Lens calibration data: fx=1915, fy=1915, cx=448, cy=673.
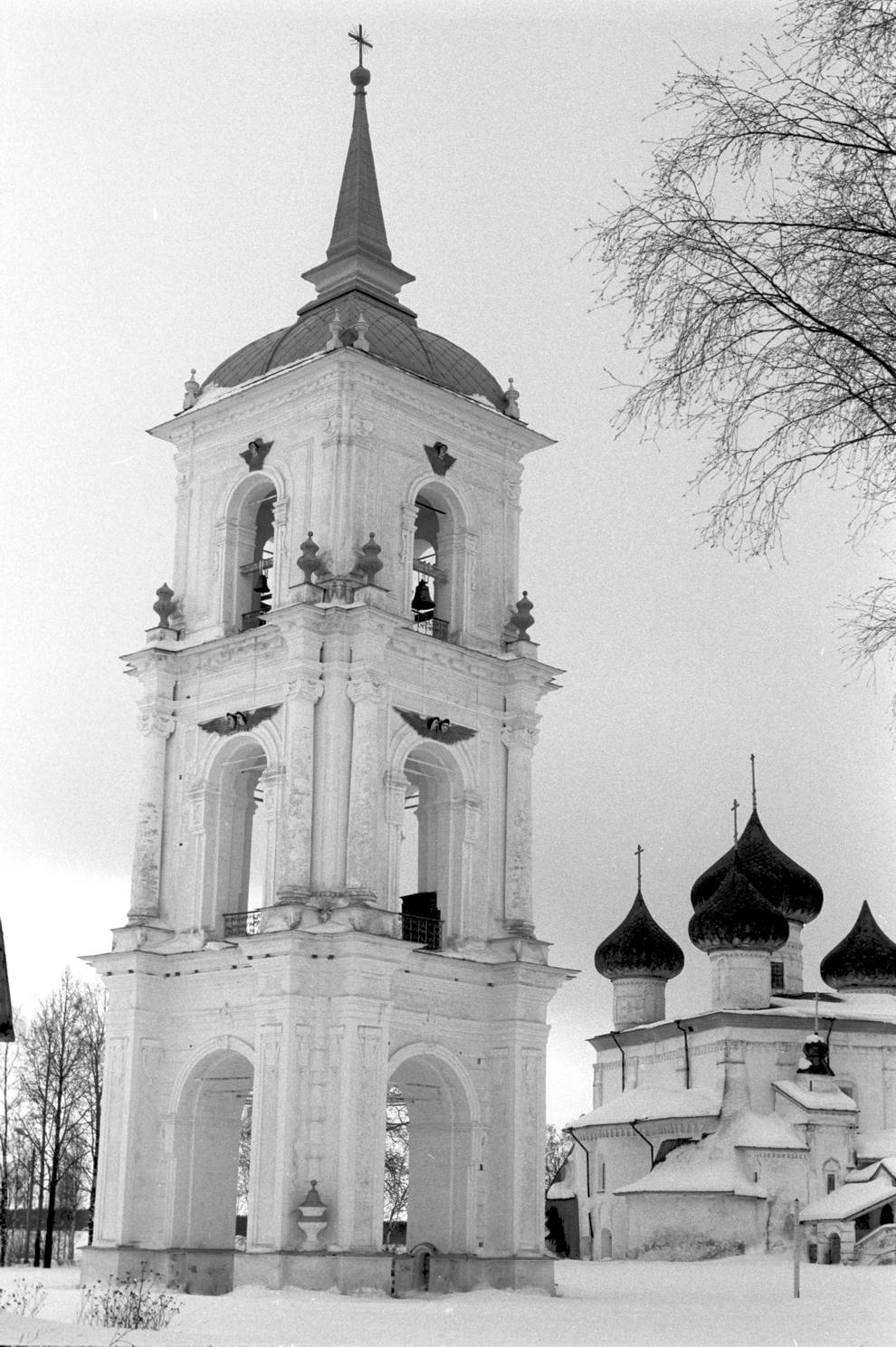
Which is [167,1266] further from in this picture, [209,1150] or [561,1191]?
[561,1191]

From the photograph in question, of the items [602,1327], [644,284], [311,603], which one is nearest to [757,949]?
[311,603]

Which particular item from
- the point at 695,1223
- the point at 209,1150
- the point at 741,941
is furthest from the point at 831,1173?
the point at 209,1150

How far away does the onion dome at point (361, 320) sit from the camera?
2862 cm

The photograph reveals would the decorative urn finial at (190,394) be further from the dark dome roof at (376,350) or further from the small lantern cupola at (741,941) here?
the small lantern cupola at (741,941)

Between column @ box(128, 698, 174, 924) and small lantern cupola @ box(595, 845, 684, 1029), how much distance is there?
72.2ft

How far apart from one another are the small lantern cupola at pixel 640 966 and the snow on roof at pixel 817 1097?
7.27m

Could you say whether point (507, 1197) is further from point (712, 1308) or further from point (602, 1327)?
point (602, 1327)

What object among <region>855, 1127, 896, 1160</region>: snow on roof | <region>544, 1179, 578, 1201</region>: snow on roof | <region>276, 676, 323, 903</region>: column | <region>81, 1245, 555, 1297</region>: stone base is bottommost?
<region>81, 1245, 555, 1297</region>: stone base

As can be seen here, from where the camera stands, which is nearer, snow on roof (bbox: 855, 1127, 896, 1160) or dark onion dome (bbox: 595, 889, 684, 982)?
snow on roof (bbox: 855, 1127, 896, 1160)

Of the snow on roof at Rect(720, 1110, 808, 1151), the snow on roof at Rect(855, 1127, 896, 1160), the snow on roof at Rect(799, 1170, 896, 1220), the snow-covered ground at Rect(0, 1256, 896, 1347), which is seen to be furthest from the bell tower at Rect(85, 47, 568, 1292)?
the snow on roof at Rect(855, 1127, 896, 1160)

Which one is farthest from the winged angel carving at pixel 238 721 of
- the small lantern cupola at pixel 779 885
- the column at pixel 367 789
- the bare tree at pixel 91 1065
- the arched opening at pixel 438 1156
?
the small lantern cupola at pixel 779 885

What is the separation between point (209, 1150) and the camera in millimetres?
26672

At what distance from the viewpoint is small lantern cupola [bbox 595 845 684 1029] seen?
47281mm

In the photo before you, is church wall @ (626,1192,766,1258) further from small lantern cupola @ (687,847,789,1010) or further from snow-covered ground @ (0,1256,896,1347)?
snow-covered ground @ (0,1256,896,1347)
